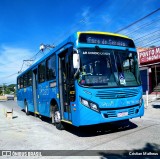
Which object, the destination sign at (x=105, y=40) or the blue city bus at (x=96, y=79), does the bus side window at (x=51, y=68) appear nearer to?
the blue city bus at (x=96, y=79)

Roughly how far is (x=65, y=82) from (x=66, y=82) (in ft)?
0.53

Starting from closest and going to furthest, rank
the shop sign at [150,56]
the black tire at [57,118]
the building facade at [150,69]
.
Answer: the black tire at [57,118]
the shop sign at [150,56]
the building facade at [150,69]

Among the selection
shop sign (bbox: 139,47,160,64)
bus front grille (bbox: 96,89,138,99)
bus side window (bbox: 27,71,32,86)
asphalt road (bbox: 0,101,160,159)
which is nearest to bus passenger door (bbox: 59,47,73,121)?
asphalt road (bbox: 0,101,160,159)

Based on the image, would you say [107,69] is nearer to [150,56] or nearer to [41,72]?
[41,72]

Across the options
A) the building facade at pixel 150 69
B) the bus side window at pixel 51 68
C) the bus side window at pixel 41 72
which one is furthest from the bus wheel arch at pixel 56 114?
the building facade at pixel 150 69

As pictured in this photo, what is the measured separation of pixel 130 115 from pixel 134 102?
0.46 metres

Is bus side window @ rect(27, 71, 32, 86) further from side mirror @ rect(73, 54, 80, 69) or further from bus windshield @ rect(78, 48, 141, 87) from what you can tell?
side mirror @ rect(73, 54, 80, 69)

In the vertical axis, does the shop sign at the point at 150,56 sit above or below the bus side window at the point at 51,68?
above

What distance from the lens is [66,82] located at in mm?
9016

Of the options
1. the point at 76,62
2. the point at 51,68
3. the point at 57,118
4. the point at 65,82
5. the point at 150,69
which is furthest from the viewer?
the point at 150,69

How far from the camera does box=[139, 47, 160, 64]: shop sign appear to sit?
26625 millimetres

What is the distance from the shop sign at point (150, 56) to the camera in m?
26.6

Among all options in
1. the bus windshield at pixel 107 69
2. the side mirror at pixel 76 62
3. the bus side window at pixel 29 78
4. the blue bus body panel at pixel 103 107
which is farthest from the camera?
the bus side window at pixel 29 78

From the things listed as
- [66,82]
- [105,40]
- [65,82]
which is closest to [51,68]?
[65,82]
